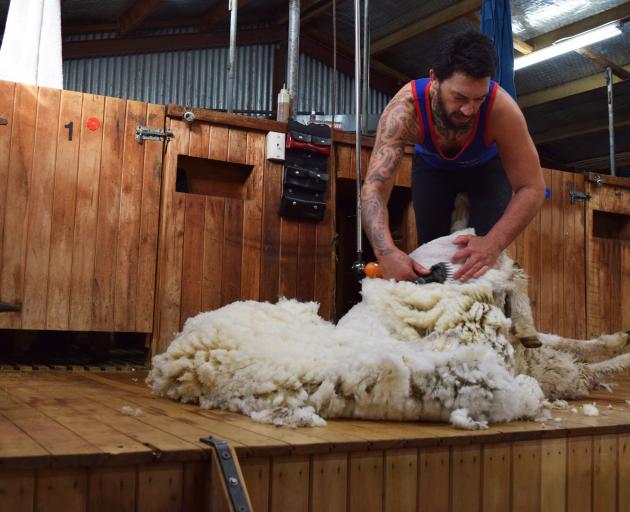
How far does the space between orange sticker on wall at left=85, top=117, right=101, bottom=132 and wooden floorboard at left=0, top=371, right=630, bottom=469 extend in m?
1.65

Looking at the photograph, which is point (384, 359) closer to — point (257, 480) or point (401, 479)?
point (401, 479)

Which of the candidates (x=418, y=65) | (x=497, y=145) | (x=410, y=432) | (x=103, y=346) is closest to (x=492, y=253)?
(x=497, y=145)

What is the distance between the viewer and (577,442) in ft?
5.96

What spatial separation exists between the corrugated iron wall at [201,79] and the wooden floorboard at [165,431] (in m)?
6.89

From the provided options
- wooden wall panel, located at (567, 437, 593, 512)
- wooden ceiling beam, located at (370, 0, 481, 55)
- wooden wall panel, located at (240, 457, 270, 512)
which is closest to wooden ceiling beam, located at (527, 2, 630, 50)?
wooden ceiling beam, located at (370, 0, 481, 55)

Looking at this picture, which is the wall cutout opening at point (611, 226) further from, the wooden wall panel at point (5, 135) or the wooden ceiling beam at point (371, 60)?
the wooden ceiling beam at point (371, 60)

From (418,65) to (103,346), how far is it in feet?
21.9

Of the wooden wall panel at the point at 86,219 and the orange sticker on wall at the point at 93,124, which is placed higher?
the orange sticker on wall at the point at 93,124

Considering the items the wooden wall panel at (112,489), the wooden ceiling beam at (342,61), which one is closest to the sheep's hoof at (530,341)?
the wooden wall panel at (112,489)

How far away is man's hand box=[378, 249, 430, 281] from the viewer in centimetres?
234

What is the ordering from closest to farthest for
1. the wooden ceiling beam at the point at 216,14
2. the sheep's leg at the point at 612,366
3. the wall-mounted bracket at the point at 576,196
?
the sheep's leg at the point at 612,366
the wall-mounted bracket at the point at 576,196
the wooden ceiling beam at the point at 216,14

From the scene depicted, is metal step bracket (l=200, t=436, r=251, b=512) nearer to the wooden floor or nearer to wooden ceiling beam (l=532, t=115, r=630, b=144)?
the wooden floor

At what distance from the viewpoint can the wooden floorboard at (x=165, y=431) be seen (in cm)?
126

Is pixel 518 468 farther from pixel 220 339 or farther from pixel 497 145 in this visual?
pixel 497 145
